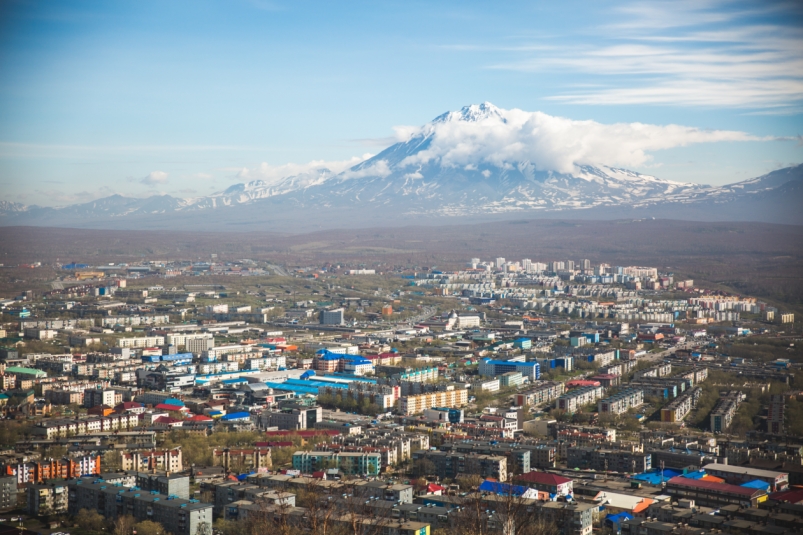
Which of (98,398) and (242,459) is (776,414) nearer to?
(242,459)

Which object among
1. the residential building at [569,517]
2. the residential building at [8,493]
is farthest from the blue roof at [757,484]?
the residential building at [8,493]

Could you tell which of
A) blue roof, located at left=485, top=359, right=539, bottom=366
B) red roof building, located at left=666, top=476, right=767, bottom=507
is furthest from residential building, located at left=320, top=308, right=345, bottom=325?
red roof building, located at left=666, top=476, right=767, bottom=507

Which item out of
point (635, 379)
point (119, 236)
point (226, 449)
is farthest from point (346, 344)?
point (119, 236)

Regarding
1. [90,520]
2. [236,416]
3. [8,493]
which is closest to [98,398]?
[236,416]

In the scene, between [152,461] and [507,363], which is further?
[507,363]

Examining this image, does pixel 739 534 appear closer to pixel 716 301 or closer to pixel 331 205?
pixel 716 301

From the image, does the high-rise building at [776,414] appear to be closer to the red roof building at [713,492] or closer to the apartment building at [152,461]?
the red roof building at [713,492]
